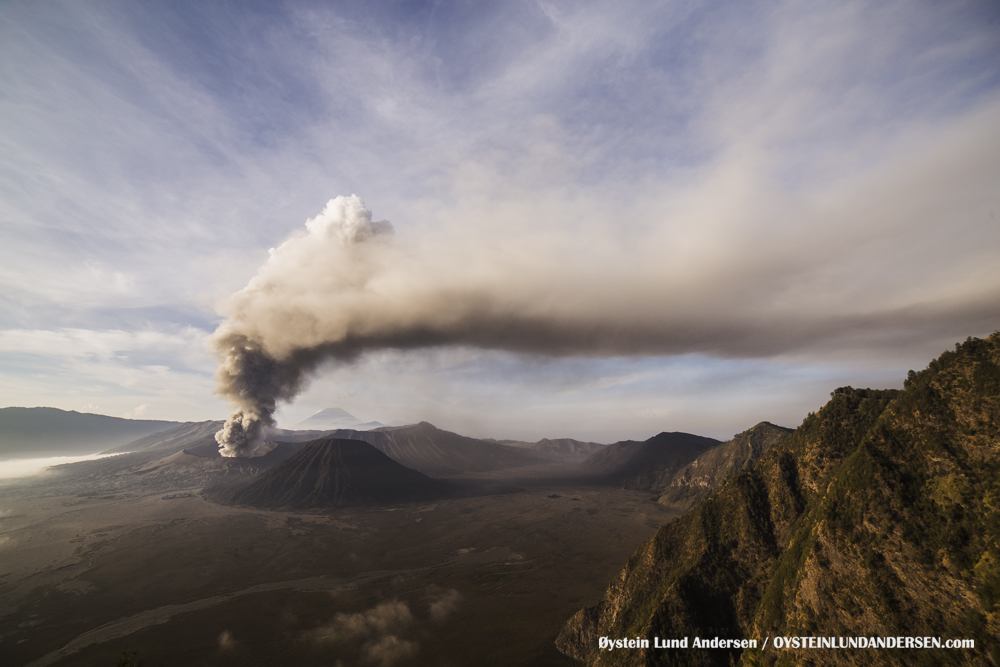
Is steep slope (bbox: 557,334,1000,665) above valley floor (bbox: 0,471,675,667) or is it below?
above

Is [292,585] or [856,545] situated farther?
[292,585]

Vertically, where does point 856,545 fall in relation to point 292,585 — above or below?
above

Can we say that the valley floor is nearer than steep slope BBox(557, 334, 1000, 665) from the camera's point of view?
No

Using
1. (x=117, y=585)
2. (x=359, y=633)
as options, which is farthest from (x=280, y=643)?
(x=117, y=585)

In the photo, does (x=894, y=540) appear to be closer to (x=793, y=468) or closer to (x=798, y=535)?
(x=798, y=535)

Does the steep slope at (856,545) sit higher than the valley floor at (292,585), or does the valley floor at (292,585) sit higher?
the steep slope at (856,545)
